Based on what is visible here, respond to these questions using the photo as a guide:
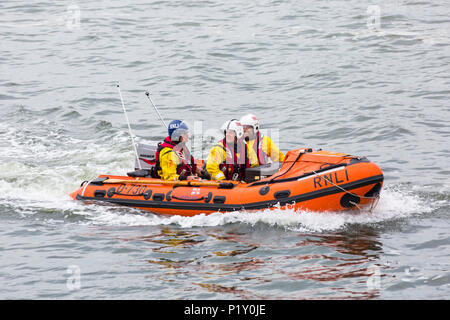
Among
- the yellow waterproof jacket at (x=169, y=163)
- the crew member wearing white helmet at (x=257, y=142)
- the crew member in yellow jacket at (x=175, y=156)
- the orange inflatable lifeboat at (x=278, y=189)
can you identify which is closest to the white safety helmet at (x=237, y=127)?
the crew member wearing white helmet at (x=257, y=142)

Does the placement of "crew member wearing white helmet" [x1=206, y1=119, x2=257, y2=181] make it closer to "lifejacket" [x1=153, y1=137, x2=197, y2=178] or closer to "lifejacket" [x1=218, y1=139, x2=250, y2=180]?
"lifejacket" [x1=218, y1=139, x2=250, y2=180]

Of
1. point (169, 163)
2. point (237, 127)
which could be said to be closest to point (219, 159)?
point (237, 127)

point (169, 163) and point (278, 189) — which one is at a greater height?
point (169, 163)

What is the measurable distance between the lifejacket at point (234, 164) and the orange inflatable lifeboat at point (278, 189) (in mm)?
214

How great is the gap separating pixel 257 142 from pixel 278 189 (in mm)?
1115

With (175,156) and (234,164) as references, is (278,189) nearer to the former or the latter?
(234,164)

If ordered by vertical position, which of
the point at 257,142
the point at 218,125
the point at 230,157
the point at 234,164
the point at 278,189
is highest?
the point at 218,125

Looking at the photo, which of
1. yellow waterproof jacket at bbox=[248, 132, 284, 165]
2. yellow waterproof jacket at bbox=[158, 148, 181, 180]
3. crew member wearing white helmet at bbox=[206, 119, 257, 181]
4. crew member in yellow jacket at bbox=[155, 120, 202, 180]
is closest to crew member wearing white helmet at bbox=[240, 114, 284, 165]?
yellow waterproof jacket at bbox=[248, 132, 284, 165]

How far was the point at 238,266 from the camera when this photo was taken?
8.02 metres

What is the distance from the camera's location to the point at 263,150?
34.4 ft

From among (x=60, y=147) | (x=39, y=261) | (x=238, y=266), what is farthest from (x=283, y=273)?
(x=60, y=147)

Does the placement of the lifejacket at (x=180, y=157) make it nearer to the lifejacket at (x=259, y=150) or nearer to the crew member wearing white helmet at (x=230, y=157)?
the crew member wearing white helmet at (x=230, y=157)

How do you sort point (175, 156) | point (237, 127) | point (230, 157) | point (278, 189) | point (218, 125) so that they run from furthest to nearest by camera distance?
point (218, 125)
point (175, 156)
point (230, 157)
point (237, 127)
point (278, 189)
